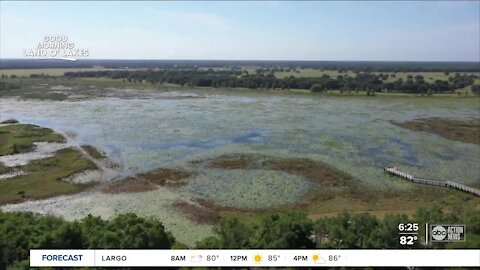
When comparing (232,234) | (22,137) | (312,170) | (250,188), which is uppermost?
(232,234)

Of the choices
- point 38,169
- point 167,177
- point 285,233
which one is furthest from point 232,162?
point 285,233

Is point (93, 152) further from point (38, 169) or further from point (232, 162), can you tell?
point (232, 162)

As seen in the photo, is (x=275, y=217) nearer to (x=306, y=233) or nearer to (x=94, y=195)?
(x=306, y=233)

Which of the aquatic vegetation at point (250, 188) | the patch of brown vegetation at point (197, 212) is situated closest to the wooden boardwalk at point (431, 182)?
the aquatic vegetation at point (250, 188)

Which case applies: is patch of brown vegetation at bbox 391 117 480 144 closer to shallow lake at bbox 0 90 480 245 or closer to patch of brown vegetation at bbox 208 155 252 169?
shallow lake at bbox 0 90 480 245

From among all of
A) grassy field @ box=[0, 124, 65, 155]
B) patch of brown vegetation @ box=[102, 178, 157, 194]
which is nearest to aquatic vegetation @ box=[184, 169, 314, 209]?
patch of brown vegetation @ box=[102, 178, 157, 194]

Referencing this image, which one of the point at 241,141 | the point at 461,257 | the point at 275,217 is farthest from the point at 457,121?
the point at 461,257
